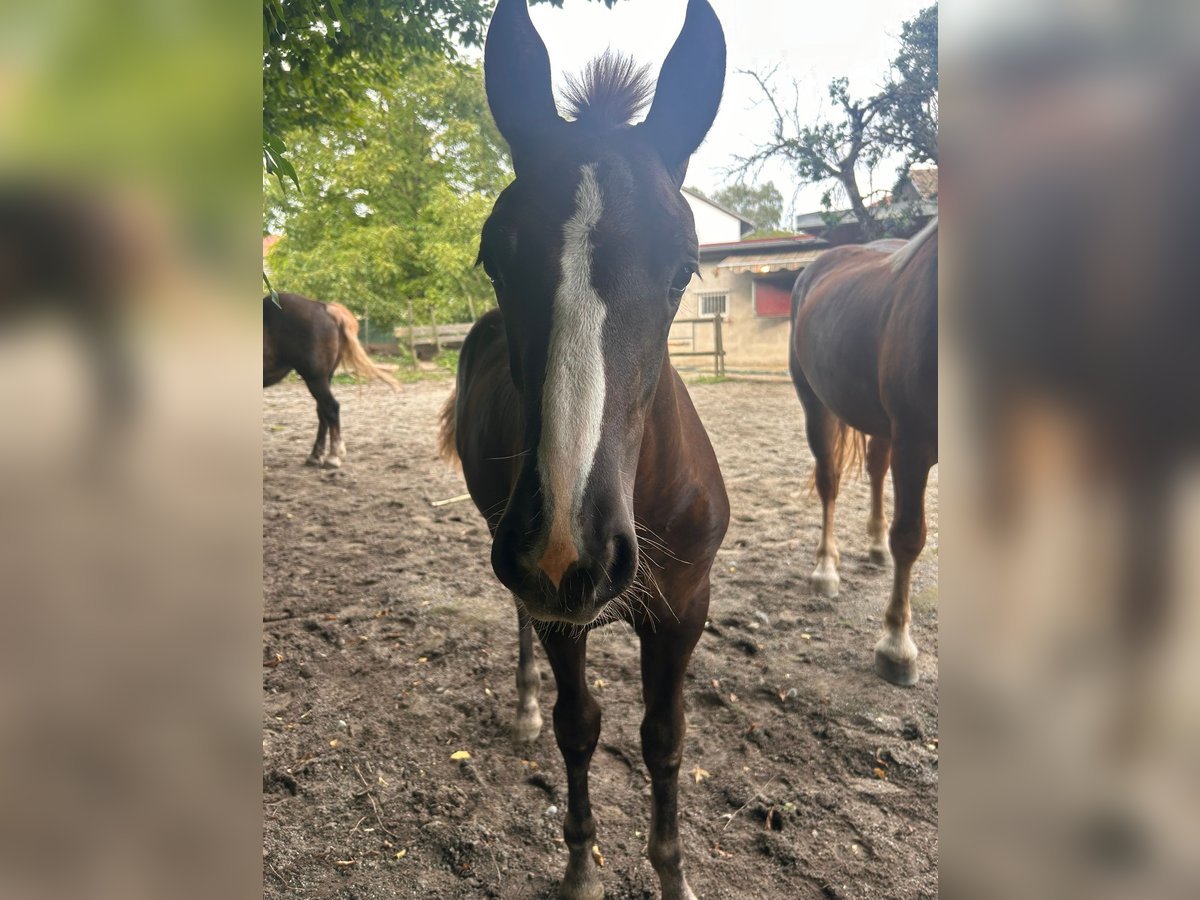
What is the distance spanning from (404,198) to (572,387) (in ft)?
46.3

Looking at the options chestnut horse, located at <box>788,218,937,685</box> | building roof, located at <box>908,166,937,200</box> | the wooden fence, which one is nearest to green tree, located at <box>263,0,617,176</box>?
chestnut horse, located at <box>788,218,937,685</box>

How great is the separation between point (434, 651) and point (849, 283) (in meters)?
3.10

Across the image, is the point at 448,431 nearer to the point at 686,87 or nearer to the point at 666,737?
the point at 666,737

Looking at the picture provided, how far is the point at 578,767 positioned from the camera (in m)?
1.88

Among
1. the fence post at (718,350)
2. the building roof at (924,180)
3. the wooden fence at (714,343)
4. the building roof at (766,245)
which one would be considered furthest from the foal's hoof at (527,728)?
the building roof at (766,245)

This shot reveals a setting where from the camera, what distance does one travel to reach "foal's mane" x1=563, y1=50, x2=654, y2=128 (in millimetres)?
1452

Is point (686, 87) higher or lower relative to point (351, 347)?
higher

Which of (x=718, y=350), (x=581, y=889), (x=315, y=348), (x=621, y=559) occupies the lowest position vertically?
(x=581, y=889)

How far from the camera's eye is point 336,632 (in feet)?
10.9

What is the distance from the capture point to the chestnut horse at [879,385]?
8.52 ft
